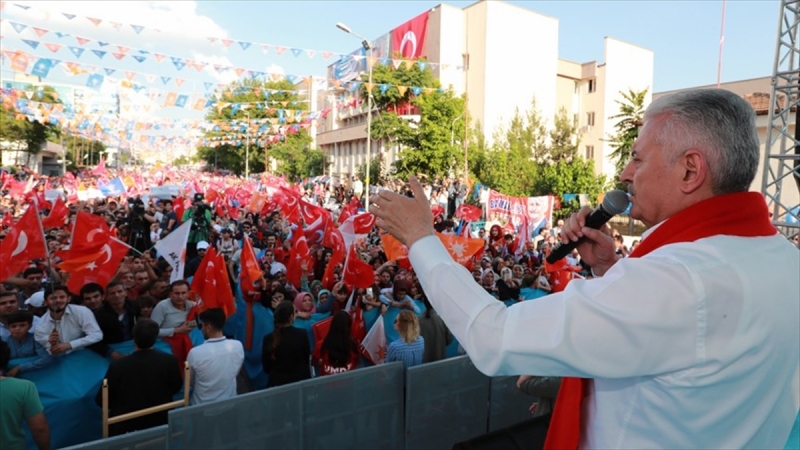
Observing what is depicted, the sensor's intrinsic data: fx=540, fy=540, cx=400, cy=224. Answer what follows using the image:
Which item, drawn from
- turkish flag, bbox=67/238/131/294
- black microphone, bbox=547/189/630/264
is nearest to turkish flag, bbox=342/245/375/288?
turkish flag, bbox=67/238/131/294

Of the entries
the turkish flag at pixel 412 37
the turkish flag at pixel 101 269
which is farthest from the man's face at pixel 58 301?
the turkish flag at pixel 412 37

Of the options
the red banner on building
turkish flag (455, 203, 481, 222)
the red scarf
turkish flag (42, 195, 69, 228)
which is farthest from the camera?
the red banner on building

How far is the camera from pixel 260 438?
4262mm

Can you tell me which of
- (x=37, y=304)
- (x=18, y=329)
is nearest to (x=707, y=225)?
(x=18, y=329)

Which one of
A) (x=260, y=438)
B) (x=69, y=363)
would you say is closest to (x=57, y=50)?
(x=69, y=363)

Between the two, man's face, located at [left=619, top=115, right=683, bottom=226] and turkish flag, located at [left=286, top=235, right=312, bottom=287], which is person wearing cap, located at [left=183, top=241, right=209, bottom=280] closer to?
turkish flag, located at [left=286, top=235, right=312, bottom=287]

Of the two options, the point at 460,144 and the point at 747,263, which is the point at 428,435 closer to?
the point at 747,263

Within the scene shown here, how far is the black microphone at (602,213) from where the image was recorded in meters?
1.92

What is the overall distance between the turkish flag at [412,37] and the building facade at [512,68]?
0.25 ft

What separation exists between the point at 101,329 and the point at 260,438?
2.65m

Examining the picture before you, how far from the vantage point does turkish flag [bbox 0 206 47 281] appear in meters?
6.60

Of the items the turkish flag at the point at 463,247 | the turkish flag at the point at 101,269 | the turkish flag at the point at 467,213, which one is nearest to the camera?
the turkish flag at the point at 101,269

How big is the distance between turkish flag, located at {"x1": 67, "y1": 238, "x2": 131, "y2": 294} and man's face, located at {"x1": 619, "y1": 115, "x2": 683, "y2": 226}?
725 cm

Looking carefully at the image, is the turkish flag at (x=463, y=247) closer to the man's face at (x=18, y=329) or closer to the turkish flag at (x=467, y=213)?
the man's face at (x=18, y=329)
